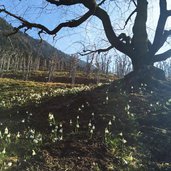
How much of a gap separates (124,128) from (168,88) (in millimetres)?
4552

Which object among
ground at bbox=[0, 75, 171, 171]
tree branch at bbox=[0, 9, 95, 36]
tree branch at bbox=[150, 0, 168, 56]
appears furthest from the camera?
tree branch at bbox=[150, 0, 168, 56]

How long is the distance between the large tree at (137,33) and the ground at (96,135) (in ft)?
8.59

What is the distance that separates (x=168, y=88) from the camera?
42.9ft

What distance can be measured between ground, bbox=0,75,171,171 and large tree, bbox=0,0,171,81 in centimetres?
262

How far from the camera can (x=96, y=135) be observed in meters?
8.34

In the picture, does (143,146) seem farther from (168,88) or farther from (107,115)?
(168,88)

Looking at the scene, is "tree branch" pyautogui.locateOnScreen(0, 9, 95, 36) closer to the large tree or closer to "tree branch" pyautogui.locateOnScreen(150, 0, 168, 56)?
the large tree

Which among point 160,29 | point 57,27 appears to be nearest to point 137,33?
point 160,29

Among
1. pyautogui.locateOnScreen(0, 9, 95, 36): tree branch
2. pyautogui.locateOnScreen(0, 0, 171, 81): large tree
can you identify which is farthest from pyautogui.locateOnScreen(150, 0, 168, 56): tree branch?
pyautogui.locateOnScreen(0, 9, 95, 36): tree branch

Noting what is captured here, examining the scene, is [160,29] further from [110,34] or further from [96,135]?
[96,135]

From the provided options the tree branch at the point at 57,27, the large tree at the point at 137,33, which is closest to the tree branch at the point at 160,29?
the large tree at the point at 137,33

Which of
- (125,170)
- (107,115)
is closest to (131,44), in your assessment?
(107,115)

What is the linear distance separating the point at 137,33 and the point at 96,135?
312 inches

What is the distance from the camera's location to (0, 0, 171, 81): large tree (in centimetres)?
1458
